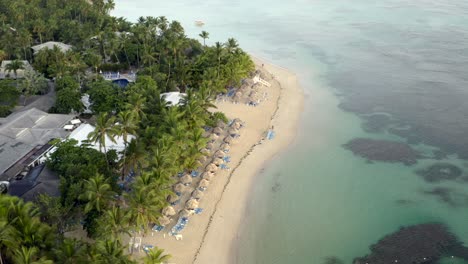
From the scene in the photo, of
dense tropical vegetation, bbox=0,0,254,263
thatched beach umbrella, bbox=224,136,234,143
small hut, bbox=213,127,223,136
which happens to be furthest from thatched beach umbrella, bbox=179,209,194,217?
small hut, bbox=213,127,223,136

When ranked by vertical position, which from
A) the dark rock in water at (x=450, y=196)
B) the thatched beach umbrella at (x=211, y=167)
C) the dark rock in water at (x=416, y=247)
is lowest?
the dark rock in water at (x=416, y=247)

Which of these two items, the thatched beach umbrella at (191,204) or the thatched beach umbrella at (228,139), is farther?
the thatched beach umbrella at (228,139)

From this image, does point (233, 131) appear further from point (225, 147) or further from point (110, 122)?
point (110, 122)

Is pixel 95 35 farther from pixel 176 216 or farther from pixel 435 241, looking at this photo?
pixel 435 241

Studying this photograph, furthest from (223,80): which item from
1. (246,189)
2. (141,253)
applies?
(141,253)

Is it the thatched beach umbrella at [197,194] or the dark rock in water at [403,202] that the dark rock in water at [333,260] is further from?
the thatched beach umbrella at [197,194]

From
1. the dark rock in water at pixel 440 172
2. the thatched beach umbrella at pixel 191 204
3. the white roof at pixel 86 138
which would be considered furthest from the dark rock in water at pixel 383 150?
the white roof at pixel 86 138

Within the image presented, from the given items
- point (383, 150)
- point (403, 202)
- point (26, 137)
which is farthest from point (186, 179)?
point (383, 150)
